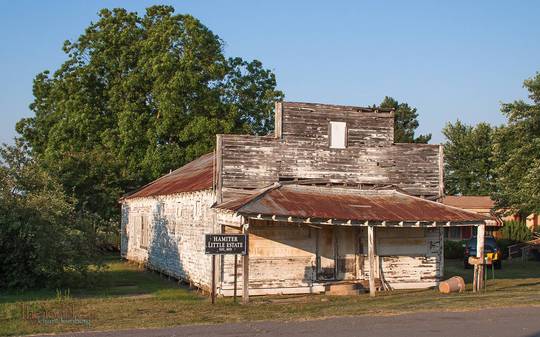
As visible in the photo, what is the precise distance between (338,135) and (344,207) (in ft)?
9.68

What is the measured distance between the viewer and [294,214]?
17828 mm

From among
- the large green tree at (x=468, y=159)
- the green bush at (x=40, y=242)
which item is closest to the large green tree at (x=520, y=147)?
the green bush at (x=40, y=242)

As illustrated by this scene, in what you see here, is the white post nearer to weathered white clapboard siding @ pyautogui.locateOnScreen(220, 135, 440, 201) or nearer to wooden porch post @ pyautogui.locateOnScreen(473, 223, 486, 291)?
wooden porch post @ pyautogui.locateOnScreen(473, 223, 486, 291)

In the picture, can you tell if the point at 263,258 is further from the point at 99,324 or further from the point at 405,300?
the point at 99,324

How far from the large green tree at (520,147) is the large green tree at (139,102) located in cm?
1600

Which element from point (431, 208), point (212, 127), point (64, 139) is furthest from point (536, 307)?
point (64, 139)

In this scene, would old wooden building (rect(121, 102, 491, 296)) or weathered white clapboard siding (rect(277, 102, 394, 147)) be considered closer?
old wooden building (rect(121, 102, 491, 296))

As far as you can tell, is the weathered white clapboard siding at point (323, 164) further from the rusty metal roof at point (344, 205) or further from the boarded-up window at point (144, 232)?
the boarded-up window at point (144, 232)

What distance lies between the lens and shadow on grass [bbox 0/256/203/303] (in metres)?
18.7

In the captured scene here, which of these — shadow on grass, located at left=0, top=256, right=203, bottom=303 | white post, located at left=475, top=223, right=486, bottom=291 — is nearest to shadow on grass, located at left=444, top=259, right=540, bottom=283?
white post, located at left=475, top=223, right=486, bottom=291

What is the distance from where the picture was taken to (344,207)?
19.5 meters

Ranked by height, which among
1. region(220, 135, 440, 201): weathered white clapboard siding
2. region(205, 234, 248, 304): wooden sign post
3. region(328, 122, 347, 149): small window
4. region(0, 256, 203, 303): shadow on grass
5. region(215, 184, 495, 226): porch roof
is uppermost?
region(328, 122, 347, 149): small window

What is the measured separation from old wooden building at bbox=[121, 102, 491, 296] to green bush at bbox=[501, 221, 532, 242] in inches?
909

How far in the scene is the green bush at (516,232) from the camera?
43531 millimetres
